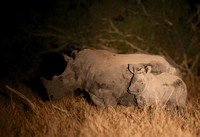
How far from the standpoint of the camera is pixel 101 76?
3.30 meters

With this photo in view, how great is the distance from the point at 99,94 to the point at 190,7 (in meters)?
5.63

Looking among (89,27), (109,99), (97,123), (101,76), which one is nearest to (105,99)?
(109,99)

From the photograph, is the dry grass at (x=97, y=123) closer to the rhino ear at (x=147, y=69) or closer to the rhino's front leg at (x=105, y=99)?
the rhino's front leg at (x=105, y=99)

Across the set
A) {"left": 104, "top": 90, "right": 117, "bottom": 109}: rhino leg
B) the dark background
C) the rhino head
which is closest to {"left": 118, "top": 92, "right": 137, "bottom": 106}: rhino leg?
{"left": 104, "top": 90, "right": 117, "bottom": 109}: rhino leg

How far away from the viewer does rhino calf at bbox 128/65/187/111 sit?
3.13 m

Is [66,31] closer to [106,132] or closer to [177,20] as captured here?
[177,20]

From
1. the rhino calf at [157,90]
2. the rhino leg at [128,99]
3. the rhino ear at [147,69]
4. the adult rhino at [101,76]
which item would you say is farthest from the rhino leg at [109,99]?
the rhino ear at [147,69]

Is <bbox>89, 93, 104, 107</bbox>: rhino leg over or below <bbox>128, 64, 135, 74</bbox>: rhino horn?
below

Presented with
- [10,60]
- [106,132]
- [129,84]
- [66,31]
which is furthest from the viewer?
[10,60]

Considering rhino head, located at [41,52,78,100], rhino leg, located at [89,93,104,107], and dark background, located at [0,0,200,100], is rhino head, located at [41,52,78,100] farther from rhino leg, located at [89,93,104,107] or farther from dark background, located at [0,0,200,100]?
dark background, located at [0,0,200,100]

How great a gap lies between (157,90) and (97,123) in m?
1.10

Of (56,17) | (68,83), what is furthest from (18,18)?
(68,83)

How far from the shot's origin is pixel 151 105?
3.33 metres

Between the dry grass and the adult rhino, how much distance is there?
0.80 feet
